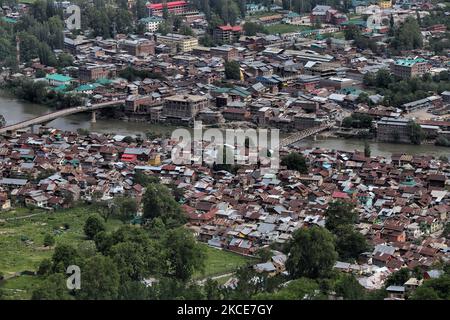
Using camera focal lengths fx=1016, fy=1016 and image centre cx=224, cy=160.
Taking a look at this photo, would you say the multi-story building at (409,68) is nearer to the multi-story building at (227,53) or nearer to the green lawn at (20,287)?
the multi-story building at (227,53)

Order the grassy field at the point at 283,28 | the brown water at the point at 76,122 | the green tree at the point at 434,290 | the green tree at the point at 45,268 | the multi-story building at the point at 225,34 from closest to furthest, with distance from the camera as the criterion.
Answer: the green tree at the point at 434,290, the green tree at the point at 45,268, the brown water at the point at 76,122, the multi-story building at the point at 225,34, the grassy field at the point at 283,28

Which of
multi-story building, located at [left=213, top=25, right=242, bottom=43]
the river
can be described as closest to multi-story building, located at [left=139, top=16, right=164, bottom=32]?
multi-story building, located at [left=213, top=25, right=242, bottom=43]

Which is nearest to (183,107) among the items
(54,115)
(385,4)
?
(54,115)

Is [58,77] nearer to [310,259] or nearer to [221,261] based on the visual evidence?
[221,261]

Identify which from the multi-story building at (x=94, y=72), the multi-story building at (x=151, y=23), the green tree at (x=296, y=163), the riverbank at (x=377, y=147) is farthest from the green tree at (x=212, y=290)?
the multi-story building at (x=151, y=23)

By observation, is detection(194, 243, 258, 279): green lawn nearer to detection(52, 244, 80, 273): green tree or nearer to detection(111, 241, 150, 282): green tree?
detection(111, 241, 150, 282): green tree

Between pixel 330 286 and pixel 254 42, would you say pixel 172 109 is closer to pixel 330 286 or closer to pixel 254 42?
pixel 254 42
